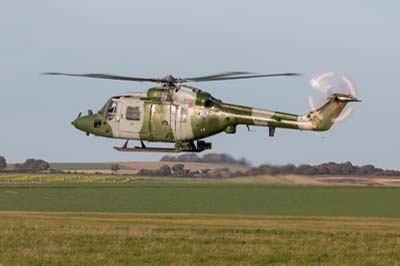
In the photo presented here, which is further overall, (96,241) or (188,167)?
(188,167)

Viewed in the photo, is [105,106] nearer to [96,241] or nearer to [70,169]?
[96,241]

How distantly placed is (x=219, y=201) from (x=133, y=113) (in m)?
48.6

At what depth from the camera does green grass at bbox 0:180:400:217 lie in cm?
8175

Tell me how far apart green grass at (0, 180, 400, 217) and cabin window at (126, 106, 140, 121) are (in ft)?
100

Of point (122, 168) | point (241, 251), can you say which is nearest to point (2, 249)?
point (241, 251)

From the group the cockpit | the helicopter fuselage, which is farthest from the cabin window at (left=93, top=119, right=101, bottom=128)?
the cockpit

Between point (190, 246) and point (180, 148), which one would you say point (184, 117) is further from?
point (190, 246)

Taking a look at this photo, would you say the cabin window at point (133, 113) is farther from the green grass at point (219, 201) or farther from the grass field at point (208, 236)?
the green grass at point (219, 201)

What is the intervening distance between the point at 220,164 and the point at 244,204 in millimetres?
44719

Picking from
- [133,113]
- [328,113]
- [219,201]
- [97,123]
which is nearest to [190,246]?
[328,113]

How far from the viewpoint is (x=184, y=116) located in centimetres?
4703

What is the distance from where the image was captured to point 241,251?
3869cm

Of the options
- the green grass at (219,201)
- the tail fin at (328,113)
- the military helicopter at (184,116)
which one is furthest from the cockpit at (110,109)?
the green grass at (219,201)

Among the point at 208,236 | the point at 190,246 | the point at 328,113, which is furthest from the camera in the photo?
the point at 208,236
